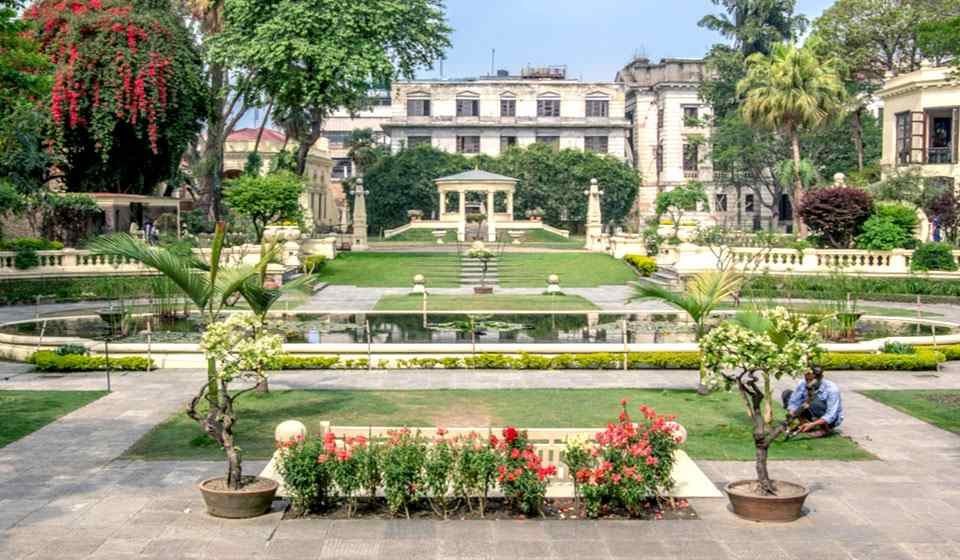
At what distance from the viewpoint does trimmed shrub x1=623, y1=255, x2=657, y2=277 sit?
42219 millimetres

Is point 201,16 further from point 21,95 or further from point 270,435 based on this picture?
point 270,435

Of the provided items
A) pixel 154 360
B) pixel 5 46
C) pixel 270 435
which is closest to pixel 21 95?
pixel 5 46

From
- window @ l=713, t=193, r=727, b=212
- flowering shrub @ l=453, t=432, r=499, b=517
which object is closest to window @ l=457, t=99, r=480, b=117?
window @ l=713, t=193, r=727, b=212

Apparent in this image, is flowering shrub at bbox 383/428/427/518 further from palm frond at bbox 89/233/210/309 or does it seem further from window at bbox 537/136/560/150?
window at bbox 537/136/560/150

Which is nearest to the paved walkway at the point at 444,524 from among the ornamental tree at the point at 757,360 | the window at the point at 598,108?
the ornamental tree at the point at 757,360

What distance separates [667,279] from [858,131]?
27.0 metres

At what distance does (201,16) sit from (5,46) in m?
30.3

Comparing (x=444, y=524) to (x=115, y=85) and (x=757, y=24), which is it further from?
(x=757, y=24)

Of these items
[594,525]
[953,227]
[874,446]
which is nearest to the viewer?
[594,525]

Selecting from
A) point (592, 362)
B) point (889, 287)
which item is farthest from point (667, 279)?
point (592, 362)

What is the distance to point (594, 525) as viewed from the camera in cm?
1145

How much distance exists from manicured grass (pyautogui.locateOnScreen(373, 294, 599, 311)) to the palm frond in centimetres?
1495

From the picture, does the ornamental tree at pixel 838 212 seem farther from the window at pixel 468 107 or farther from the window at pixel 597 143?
the window at pixel 468 107

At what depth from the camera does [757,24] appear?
6756 cm
